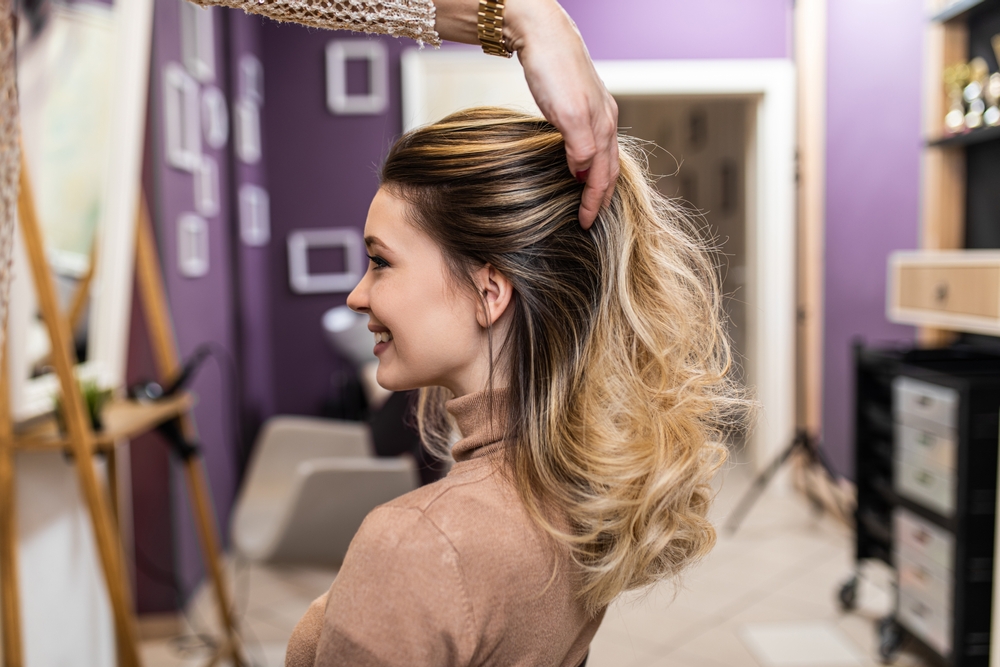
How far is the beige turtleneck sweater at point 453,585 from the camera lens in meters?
0.67

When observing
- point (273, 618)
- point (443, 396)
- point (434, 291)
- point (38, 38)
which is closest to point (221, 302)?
point (273, 618)

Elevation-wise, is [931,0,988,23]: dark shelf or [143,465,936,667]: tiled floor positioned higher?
[931,0,988,23]: dark shelf

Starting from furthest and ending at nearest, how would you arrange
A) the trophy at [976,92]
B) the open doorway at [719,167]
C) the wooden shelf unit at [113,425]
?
1. the open doorway at [719,167]
2. the trophy at [976,92]
3. the wooden shelf unit at [113,425]

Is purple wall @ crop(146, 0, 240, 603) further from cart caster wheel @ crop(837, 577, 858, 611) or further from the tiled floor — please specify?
cart caster wheel @ crop(837, 577, 858, 611)

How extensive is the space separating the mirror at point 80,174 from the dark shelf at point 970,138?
2.59 metres

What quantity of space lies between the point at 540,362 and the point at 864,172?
3.72 meters

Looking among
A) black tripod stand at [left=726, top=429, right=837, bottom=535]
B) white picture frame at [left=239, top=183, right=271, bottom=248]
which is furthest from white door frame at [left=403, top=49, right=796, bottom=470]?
white picture frame at [left=239, top=183, right=271, bottom=248]

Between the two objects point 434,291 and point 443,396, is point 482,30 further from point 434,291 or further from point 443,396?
point 443,396

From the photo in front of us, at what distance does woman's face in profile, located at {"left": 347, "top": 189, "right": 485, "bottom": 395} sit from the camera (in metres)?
0.81

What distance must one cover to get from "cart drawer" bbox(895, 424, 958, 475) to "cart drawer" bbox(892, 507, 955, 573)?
0.17 metres

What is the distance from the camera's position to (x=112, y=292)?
2.02 meters

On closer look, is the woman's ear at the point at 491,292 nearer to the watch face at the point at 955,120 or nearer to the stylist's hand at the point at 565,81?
the stylist's hand at the point at 565,81

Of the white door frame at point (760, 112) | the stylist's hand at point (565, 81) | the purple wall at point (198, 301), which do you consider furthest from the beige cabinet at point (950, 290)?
the purple wall at point (198, 301)

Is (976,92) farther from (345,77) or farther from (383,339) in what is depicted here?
(345,77)
